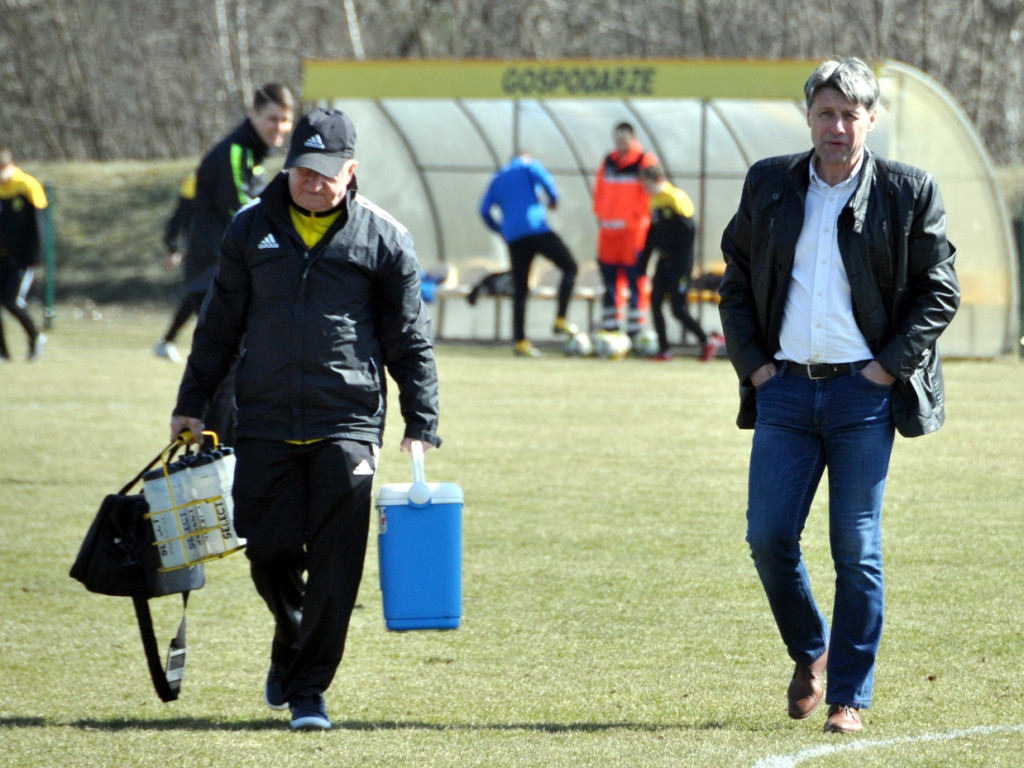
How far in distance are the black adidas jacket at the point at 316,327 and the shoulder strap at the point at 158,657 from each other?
0.68 meters

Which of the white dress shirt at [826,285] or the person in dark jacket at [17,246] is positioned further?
the person in dark jacket at [17,246]

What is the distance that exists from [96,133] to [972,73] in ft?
70.7

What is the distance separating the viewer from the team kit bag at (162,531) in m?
5.07

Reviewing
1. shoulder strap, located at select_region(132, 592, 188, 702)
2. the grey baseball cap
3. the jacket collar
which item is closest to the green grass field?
shoulder strap, located at select_region(132, 592, 188, 702)

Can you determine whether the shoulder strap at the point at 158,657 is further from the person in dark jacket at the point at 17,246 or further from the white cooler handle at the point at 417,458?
the person in dark jacket at the point at 17,246

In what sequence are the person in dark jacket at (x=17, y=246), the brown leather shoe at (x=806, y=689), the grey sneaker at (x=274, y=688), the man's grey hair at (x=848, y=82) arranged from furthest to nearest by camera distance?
the person in dark jacket at (x=17, y=246), the grey sneaker at (x=274, y=688), the brown leather shoe at (x=806, y=689), the man's grey hair at (x=848, y=82)

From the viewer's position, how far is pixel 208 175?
8039 millimetres

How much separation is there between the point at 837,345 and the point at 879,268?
0.84 feet

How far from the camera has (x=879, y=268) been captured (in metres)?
4.67

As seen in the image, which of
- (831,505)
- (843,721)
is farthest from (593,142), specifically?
(843,721)

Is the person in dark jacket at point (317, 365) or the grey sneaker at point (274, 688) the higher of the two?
the person in dark jacket at point (317, 365)

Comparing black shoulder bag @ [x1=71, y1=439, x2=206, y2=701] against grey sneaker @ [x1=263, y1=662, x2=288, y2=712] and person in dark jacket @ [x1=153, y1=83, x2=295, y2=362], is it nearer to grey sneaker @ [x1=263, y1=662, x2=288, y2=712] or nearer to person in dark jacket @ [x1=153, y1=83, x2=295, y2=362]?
grey sneaker @ [x1=263, y1=662, x2=288, y2=712]

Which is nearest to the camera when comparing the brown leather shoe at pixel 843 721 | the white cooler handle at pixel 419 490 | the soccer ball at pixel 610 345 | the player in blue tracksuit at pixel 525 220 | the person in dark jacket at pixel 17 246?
the brown leather shoe at pixel 843 721

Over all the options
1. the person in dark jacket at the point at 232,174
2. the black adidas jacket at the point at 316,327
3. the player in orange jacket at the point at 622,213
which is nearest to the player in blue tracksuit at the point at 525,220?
the player in orange jacket at the point at 622,213
